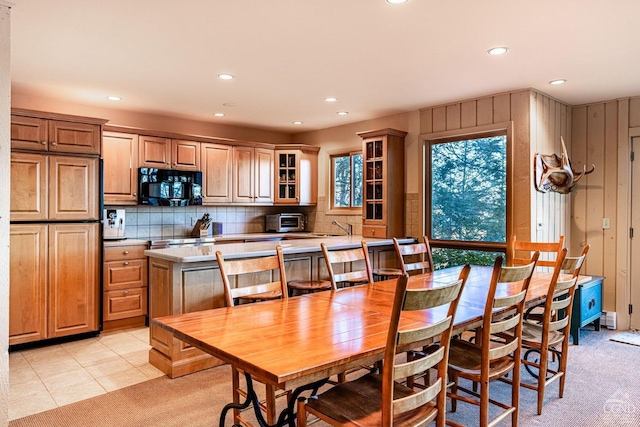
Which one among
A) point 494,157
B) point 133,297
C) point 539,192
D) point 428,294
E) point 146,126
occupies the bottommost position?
point 133,297

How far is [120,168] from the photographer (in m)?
4.88

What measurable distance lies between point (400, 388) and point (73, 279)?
11.6 ft

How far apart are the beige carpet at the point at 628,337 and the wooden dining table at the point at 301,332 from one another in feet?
7.51

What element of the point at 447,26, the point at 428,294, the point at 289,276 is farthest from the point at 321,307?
the point at 447,26

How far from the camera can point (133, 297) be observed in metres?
4.58

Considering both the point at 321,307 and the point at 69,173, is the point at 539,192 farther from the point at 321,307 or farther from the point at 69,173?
the point at 69,173

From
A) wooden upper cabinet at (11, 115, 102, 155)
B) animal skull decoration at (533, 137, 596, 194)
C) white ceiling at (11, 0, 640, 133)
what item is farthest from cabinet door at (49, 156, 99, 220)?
animal skull decoration at (533, 137, 596, 194)

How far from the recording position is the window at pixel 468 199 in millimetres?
4570

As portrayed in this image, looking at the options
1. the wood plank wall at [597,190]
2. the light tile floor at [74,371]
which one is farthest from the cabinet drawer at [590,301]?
the light tile floor at [74,371]

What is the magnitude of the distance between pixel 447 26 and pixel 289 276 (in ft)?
7.81

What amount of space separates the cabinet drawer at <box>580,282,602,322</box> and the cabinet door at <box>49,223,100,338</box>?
15.7 ft

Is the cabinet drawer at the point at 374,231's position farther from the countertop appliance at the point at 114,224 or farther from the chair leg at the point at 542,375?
the countertop appliance at the point at 114,224

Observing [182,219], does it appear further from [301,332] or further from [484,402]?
[484,402]

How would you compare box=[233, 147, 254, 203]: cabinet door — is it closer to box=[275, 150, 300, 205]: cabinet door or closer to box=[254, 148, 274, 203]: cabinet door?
box=[254, 148, 274, 203]: cabinet door
